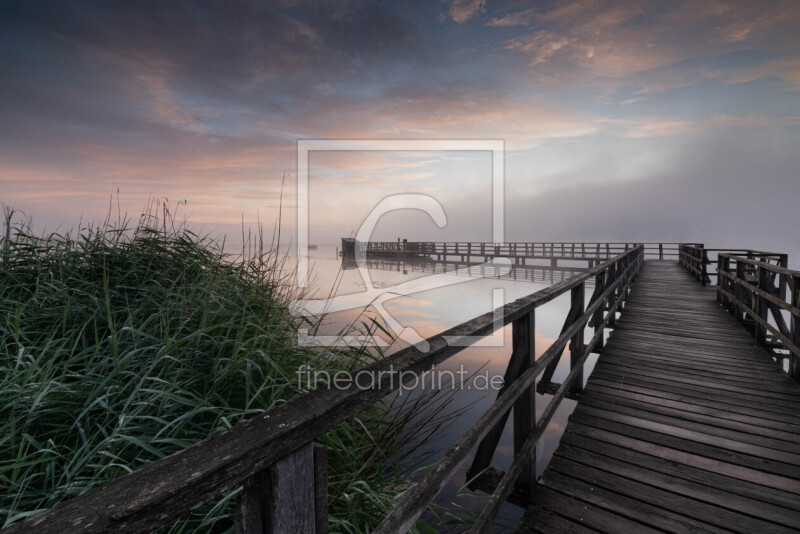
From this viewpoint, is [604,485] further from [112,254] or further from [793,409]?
[112,254]

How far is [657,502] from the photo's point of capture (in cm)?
209

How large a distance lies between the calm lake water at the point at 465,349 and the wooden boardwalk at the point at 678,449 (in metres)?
0.38

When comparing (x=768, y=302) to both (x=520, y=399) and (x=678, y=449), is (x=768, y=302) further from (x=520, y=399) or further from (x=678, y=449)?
(x=520, y=399)

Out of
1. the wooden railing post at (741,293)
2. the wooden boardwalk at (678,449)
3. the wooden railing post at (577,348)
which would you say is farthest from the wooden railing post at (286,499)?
the wooden railing post at (741,293)

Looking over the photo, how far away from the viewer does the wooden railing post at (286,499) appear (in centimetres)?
66

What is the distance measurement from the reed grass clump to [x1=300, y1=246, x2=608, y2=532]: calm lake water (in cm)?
64

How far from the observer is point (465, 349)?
62.9 inches

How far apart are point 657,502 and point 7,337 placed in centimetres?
436

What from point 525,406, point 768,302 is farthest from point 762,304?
point 525,406

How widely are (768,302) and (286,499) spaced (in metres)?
6.81

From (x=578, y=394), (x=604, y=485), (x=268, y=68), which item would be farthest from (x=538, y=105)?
(x=604, y=485)

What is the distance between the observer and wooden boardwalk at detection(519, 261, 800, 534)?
6.53ft

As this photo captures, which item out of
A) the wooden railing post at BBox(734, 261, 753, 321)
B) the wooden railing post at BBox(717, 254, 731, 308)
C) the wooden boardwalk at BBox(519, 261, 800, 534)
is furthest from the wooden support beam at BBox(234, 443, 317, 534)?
the wooden railing post at BBox(717, 254, 731, 308)

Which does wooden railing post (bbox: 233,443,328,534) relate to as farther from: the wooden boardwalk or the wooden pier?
the wooden boardwalk
